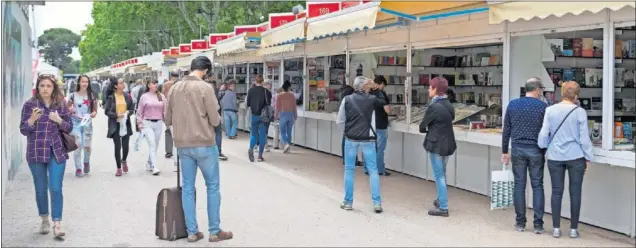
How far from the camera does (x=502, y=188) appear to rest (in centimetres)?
696

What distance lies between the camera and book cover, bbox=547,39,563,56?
793 cm

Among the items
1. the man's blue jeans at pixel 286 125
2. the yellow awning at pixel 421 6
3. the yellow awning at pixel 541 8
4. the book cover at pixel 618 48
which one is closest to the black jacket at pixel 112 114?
the man's blue jeans at pixel 286 125

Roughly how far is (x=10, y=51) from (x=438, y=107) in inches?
227

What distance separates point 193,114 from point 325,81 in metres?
8.28

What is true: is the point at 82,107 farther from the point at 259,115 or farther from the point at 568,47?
the point at 568,47

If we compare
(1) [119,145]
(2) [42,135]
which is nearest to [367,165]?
(2) [42,135]

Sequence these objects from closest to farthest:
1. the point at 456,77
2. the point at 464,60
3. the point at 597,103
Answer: the point at 597,103
the point at 464,60
the point at 456,77

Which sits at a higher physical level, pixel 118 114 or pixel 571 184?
pixel 118 114

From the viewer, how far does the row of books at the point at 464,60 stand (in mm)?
10523

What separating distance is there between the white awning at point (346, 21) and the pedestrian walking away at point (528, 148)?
226cm

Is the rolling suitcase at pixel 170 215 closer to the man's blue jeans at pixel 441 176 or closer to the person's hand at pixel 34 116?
the person's hand at pixel 34 116

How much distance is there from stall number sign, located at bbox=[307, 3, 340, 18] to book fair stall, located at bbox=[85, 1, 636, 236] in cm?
3

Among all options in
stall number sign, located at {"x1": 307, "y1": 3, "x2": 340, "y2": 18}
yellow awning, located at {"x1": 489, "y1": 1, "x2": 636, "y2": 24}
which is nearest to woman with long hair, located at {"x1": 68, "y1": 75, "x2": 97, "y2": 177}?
stall number sign, located at {"x1": 307, "y1": 3, "x2": 340, "y2": 18}

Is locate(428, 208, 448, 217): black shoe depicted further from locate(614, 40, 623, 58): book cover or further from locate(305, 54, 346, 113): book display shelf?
locate(305, 54, 346, 113): book display shelf
